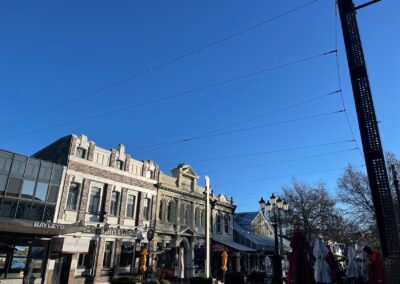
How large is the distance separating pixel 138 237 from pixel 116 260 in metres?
2.51

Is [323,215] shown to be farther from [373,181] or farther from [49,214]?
[373,181]

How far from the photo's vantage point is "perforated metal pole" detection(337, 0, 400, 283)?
6324 millimetres

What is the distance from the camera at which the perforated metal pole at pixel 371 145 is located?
6324mm

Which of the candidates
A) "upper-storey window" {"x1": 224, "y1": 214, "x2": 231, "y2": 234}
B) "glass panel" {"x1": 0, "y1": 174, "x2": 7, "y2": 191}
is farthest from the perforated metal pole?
"upper-storey window" {"x1": 224, "y1": 214, "x2": 231, "y2": 234}

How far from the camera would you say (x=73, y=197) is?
21.7 m

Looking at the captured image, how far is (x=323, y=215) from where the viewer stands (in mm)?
35344

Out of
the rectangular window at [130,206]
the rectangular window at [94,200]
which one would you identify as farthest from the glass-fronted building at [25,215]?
the rectangular window at [130,206]

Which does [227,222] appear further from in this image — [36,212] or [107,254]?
[36,212]

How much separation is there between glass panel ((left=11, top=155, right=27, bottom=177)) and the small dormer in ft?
47.9

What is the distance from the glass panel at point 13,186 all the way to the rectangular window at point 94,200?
525 centimetres

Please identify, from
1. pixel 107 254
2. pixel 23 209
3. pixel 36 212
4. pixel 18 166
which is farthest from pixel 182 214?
pixel 18 166

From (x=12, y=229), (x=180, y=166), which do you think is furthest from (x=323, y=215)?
(x=12, y=229)

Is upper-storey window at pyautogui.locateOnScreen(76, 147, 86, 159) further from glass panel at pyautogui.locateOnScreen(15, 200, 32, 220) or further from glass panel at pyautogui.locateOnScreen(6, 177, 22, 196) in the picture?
glass panel at pyautogui.locateOnScreen(15, 200, 32, 220)

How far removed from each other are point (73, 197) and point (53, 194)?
5.44 feet
